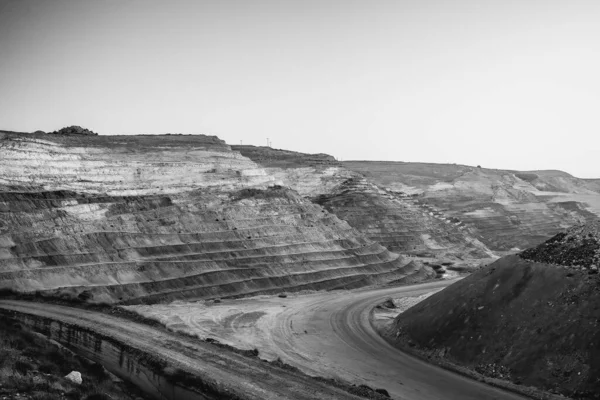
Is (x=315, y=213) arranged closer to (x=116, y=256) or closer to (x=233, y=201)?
(x=233, y=201)

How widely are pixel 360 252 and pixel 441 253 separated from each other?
77.9 feet

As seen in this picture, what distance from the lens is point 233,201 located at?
58000mm

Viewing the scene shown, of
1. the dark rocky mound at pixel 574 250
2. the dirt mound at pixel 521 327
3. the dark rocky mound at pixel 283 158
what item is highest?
the dark rocky mound at pixel 283 158

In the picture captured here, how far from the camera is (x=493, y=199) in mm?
115125

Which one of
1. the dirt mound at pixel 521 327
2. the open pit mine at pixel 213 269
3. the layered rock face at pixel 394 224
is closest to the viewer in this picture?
the dirt mound at pixel 521 327

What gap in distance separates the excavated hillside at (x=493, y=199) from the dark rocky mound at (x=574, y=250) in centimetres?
7190

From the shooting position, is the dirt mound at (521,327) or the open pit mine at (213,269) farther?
the open pit mine at (213,269)

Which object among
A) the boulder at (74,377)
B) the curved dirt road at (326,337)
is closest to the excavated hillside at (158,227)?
the curved dirt road at (326,337)

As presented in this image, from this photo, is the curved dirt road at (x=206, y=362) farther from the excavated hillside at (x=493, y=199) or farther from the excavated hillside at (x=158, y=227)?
the excavated hillside at (x=493, y=199)

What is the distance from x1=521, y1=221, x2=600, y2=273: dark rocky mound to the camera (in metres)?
24.8

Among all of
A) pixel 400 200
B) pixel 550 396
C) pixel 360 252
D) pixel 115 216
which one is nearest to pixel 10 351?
pixel 550 396

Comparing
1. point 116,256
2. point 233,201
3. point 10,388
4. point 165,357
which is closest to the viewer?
point 10,388

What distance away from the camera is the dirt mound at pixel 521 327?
20750 millimetres

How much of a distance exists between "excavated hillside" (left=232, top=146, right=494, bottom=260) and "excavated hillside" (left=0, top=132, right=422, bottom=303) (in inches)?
521
